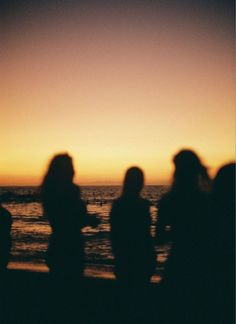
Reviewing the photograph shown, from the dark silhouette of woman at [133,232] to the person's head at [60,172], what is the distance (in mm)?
574

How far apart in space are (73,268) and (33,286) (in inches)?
62.4

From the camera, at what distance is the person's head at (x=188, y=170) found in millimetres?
2736

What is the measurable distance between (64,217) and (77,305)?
1.27 m

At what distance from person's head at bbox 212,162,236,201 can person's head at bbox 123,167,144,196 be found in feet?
2.84

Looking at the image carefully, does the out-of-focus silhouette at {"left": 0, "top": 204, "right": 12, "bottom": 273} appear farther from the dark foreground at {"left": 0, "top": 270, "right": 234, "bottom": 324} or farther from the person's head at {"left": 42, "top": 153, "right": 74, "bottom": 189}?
the person's head at {"left": 42, "top": 153, "right": 74, "bottom": 189}

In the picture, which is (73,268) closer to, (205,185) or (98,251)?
(205,185)

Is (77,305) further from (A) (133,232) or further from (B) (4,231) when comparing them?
(B) (4,231)

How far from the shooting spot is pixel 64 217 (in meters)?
3.21

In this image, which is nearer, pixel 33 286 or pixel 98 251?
pixel 33 286

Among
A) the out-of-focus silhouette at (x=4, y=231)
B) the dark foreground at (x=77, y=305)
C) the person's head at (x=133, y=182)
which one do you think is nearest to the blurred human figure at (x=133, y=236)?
the person's head at (x=133, y=182)

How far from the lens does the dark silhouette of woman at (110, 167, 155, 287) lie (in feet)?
11.0

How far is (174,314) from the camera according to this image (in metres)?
2.57

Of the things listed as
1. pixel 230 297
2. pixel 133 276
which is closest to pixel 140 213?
pixel 133 276

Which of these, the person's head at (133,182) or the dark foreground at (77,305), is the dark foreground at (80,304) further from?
the person's head at (133,182)
